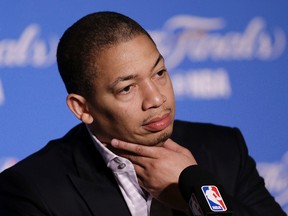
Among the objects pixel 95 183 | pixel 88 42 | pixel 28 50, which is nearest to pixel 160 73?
pixel 88 42

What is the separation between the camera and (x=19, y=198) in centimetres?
202

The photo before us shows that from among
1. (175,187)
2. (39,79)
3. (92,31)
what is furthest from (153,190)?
(39,79)

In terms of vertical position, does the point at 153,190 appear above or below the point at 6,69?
below

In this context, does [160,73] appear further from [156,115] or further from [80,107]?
[80,107]

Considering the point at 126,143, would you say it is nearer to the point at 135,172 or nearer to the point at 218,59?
the point at 135,172

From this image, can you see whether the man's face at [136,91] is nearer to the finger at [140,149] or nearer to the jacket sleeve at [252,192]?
the finger at [140,149]

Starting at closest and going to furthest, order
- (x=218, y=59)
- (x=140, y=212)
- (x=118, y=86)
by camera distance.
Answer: (x=118, y=86) < (x=140, y=212) < (x=218, y=59)

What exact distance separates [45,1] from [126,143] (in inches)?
36.3

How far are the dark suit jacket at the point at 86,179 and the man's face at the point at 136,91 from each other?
0.20 m

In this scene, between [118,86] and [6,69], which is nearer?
[118,86]

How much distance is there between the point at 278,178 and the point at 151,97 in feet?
3.75

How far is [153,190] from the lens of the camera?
1945mm

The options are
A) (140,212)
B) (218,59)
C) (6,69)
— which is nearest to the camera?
(140,212)

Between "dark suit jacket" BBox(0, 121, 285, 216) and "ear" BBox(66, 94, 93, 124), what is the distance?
128mm
